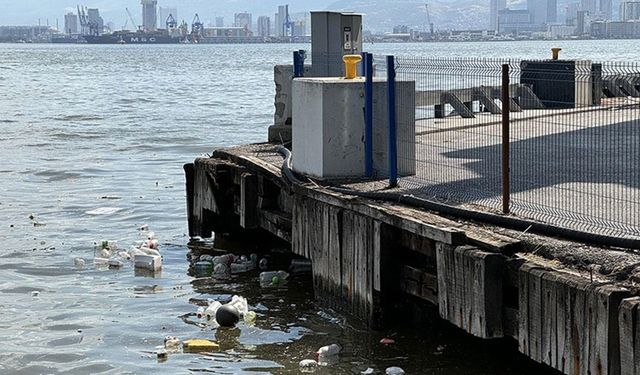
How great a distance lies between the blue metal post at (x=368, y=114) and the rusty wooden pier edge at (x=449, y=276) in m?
0.97

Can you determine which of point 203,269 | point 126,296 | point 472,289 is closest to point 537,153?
point 472,289

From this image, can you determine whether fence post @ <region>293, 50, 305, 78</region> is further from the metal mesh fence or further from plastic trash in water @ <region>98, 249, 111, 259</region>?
plastic trash in water @ <region>98, 249, 111, 259</region>

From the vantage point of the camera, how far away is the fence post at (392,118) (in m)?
15.3

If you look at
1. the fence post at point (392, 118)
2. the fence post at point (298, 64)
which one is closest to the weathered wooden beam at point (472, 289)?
the fence post at point (392, 118)

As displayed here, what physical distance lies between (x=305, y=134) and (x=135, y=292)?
3215mm

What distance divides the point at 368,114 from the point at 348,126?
30cm

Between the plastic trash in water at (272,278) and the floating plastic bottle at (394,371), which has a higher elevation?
the plastic trash in water at (272,278)

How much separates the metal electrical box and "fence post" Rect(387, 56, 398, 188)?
560cm

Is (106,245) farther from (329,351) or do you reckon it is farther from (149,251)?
(329,351)

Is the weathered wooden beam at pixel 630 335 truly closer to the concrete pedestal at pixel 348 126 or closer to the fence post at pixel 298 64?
the concrete pedestal at pixel 348 126

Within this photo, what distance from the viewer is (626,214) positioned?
12.6m

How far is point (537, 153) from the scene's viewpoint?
16.0 m

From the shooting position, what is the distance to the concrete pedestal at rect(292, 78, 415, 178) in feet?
52.0

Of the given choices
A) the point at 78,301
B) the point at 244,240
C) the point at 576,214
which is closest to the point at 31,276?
the point at 78,301
